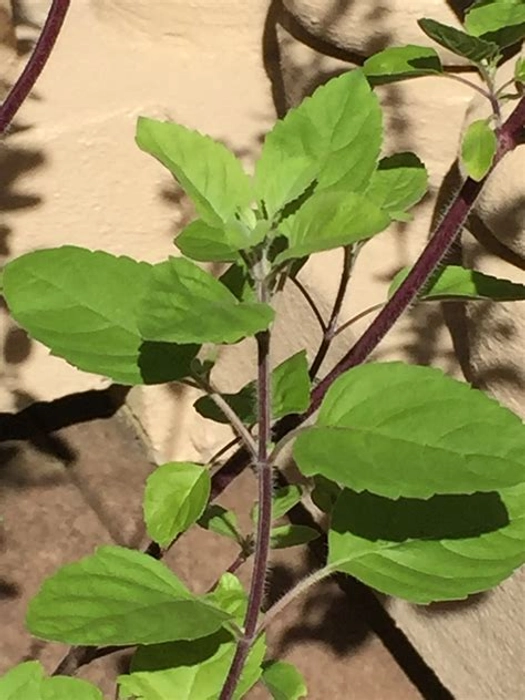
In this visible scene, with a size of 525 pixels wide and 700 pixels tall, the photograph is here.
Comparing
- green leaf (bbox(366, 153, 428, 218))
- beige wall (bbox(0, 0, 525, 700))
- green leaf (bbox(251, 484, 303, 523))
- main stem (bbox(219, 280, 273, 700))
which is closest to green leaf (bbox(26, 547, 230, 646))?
main stem (bbox(219, 280, 273, 700))

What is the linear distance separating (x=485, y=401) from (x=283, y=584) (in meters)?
0.93

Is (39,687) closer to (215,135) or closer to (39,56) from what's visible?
(39,56)

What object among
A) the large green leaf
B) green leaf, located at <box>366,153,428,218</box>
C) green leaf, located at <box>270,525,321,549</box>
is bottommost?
green leaf, located at <box>270,525,321,549</box>

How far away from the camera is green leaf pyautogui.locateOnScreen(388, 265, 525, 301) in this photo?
64cm

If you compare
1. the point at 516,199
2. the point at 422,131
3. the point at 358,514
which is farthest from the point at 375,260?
the point at 358,514

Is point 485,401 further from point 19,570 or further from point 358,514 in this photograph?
point 19,570

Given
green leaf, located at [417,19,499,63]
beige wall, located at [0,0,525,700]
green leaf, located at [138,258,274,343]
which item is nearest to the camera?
green leaf, located at [138,258,274,343]

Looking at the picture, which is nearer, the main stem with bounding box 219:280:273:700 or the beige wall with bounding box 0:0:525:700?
the main stem with bounding box 219:280:273:700

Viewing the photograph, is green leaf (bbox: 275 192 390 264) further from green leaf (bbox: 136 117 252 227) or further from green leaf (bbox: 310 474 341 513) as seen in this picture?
green leaf (bbox: 310 474 341 513)

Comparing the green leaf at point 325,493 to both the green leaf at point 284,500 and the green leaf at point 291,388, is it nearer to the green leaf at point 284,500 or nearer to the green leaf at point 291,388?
the green leaf at point 284,500

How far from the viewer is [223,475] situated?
730mm

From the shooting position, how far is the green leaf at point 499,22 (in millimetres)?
573

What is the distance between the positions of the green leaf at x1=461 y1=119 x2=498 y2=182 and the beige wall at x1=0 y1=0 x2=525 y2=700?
1.40ft

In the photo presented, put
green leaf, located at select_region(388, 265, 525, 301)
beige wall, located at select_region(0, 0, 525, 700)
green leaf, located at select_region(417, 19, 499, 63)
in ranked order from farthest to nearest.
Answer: beige wall, located at select_region(0, 0, 525, 700)
green leaf, located at select_region(388, 265, 525, 301)
green leaf, located at select_region(417, 19, 499, 63)
